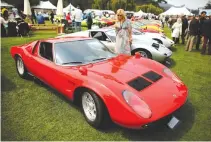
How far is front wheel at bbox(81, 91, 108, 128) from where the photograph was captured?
326 centimetres

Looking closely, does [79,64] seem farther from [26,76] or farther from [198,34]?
[198,34]

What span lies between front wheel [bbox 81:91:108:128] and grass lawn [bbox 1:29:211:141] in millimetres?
136

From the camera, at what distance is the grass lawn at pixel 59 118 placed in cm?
335

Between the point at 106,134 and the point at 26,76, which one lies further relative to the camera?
the point at 26,76

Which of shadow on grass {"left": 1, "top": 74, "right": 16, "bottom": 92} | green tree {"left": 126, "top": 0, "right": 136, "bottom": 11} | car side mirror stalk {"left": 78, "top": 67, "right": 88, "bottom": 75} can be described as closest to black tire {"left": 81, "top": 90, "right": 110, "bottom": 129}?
car side mirror stalk {"left": 78, "top": 67, "right": 88, "bottom": 75}

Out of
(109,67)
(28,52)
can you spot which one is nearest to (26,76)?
(28,52)

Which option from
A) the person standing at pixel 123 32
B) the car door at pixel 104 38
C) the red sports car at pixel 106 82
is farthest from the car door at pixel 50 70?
the car door at pixel 104 38

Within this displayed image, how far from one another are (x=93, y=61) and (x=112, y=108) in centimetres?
137

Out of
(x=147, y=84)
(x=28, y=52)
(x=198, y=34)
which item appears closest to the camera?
(x=147, y=84)

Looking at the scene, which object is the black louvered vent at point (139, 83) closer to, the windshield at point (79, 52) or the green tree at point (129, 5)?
the windshield at point (79, 52)

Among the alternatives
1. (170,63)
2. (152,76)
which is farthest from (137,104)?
(170,63)

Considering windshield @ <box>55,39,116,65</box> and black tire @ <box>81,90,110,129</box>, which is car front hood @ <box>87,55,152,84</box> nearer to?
windshield @ <box>55,39,116,65</box>

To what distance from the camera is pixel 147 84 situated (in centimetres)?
361

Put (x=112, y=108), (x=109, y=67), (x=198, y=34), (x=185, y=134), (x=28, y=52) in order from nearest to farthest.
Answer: (x=112, y=108) < (x=185, y=134) < (x=109, y=67) < (x=28, y=52) < (x=198, y=34)
